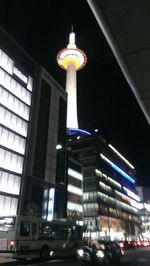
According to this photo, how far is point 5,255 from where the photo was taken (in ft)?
63.9

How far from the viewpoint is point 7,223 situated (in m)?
21.2

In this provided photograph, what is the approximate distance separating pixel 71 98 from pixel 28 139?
71980mm

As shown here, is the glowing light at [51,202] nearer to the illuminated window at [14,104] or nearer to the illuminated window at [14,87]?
the illuminated window at [14,104]

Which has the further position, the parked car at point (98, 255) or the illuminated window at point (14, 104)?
the illuminated window at point (14, 104)

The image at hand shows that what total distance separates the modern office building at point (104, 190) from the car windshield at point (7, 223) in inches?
2660

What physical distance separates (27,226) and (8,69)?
154 ft

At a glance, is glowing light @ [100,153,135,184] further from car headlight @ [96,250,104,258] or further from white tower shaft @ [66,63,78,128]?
car headlight @ [96,250,104,258]

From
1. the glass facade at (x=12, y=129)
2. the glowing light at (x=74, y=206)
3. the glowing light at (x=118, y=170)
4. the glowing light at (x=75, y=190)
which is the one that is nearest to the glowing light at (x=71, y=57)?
the glowing light at (x=118, y=170)

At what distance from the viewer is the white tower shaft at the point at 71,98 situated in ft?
412

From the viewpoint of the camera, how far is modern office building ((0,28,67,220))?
56.3 metres

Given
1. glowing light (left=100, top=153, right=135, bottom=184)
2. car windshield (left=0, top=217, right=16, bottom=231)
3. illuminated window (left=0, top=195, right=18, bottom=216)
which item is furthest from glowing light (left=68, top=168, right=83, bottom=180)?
car windshield (left=0, top=217, right=16, bottom=231)

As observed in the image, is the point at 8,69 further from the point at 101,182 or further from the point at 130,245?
the point at 101,182

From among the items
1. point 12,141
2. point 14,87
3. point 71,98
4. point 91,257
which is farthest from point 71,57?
point 91,257

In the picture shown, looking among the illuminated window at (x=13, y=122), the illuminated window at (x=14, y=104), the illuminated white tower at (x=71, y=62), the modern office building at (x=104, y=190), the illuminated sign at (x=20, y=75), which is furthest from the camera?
the illuminated white tower at (x=71, y=62)
